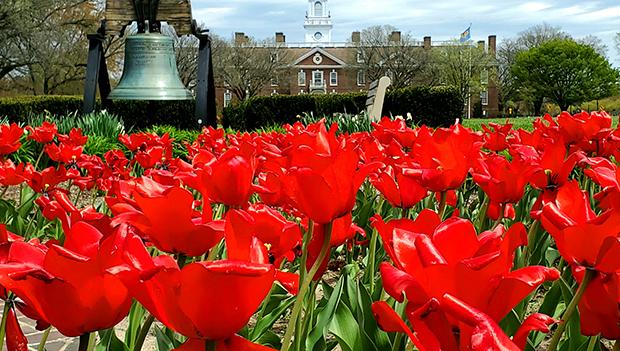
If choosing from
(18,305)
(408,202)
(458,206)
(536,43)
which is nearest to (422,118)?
(458,206)

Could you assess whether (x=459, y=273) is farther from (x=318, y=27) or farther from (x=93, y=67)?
(x=318, y=27)

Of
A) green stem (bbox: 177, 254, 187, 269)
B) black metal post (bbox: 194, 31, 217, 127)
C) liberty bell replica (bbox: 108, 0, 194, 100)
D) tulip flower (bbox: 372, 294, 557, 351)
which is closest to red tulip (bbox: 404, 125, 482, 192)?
green stem (bbox: 177, 254, 187, 269)

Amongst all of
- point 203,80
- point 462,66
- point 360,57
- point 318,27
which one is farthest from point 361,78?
point 203,80

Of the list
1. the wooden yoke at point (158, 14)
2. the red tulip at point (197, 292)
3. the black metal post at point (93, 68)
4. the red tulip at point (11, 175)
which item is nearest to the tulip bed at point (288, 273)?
the red tulip at point (197, 292)

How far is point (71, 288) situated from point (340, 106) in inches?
790

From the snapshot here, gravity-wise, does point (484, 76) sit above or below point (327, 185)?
below

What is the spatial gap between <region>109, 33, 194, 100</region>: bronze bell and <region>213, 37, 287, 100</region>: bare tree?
4747 centimetres

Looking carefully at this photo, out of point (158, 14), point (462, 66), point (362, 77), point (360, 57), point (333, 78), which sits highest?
point (158, 14)

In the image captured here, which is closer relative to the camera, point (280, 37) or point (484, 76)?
point (484, 76)

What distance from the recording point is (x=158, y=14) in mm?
10648

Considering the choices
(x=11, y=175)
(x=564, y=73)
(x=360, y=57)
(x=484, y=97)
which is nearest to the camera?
(x=11, y=175)

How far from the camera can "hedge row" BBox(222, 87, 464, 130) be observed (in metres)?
16.6

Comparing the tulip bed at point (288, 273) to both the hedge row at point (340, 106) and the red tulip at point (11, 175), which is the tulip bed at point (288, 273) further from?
the hedge row at point (340, 106)

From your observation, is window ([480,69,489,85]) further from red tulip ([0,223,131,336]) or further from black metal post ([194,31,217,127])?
red tulip ([0,223,131,336])
